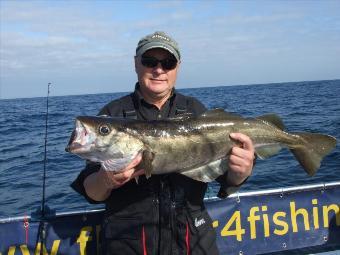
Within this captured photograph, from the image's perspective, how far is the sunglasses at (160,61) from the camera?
4258 mm

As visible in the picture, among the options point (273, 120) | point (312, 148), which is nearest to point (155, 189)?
point (273, 120)

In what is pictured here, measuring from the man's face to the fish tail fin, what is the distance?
1.75 metres

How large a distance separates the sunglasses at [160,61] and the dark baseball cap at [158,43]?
0.07 meters

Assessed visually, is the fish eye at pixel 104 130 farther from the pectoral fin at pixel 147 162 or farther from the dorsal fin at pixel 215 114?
the dorsal fin at pixel 215 114

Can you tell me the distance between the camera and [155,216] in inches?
158

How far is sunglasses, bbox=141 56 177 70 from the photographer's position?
426cm

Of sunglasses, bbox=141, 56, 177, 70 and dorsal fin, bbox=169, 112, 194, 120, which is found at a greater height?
sunglasses, bbox=141, 56, 177, 70

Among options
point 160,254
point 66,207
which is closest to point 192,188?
point 160,254

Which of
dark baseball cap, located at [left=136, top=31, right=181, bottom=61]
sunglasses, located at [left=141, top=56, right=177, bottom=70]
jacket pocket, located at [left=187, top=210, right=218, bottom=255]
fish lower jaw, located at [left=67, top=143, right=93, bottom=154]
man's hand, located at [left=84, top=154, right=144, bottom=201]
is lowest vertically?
jacket pocket, located at [left=187, top=210, right=218, bottom=255]

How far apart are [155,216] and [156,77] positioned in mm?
1417

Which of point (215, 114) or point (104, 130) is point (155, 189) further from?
point (215, 114)

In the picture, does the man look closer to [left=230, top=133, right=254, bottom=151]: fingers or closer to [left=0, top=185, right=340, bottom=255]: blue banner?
[left=230, top=133, right=254, bottom=151]: fingers

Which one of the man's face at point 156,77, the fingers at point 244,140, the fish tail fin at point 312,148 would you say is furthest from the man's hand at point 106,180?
the fish tail fin at point 312,148

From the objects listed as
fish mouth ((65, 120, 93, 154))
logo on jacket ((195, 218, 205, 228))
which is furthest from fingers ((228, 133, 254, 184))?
fish mouth ((65, 120, 93, 154))
